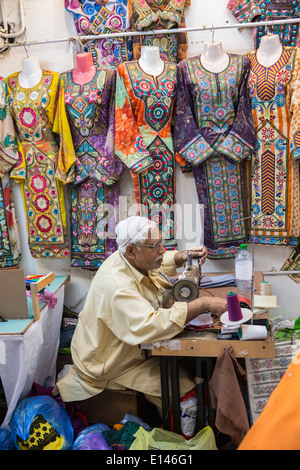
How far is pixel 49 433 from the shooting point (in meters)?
2.48

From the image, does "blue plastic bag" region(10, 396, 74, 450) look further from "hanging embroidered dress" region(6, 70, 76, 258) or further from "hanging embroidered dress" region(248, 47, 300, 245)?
"hanging embroidered dress" region(248, 47, 300, 245)

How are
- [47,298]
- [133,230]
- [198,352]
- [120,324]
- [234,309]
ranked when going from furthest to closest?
[47,298] → [133,230] → [120,324] → [198,352] → [234,309]

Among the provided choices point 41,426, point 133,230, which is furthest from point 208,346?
point 41,426

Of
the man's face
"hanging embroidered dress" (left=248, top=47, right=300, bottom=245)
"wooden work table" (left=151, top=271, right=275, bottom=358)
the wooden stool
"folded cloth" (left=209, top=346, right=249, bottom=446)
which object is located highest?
"hanging embroidered dress" (left=248, top=47, right=300, bottom=245)

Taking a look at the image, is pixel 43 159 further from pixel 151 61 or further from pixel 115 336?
pixel 115 336

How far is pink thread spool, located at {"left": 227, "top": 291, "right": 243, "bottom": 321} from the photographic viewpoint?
2.10m

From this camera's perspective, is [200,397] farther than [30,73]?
No

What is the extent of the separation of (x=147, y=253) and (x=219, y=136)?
126cm

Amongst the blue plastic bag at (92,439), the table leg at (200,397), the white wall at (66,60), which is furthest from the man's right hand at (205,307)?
the white wall at (66,60)

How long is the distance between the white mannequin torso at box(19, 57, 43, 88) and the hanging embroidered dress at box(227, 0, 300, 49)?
1525 mm

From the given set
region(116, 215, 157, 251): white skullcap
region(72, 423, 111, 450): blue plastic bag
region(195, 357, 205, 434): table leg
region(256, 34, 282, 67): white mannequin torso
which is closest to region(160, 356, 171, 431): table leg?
region(195, 357, 205, 434): table leg

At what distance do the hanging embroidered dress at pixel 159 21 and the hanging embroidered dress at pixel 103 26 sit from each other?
0.08 m

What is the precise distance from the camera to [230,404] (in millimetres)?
2148

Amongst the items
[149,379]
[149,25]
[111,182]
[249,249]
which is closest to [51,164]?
[111,182]
